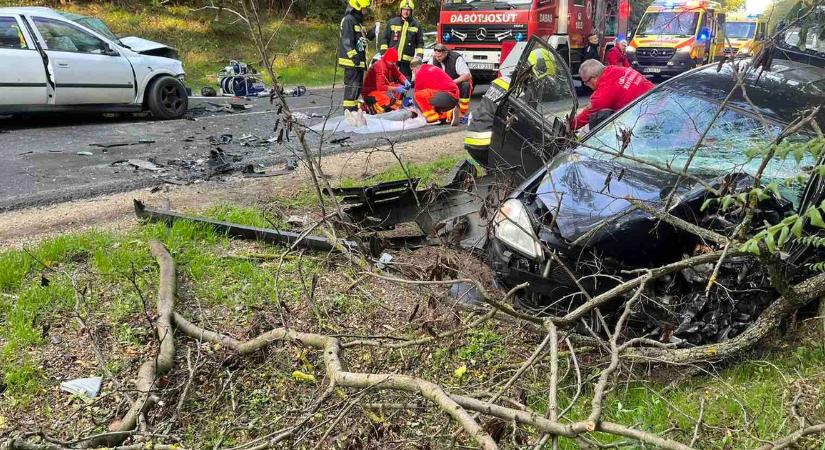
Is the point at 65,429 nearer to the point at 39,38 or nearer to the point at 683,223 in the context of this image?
the point at 683,223

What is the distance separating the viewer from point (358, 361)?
318 centimetres

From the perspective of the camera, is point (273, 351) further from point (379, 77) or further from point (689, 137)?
point (379, 77)

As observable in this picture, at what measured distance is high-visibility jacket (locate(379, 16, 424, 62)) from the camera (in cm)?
1059

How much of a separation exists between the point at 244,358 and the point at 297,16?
22.5 metres

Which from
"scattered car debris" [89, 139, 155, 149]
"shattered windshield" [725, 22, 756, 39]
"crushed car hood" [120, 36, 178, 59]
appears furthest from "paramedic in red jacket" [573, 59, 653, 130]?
"shattered windshield" [725, 22, 756, 39]

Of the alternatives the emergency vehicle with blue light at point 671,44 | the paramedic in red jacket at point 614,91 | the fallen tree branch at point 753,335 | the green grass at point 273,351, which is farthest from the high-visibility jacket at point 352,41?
the emergency vehicle with blue light at point 671,44

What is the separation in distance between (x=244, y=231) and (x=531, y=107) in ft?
7.40

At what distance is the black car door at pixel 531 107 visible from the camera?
437 cm

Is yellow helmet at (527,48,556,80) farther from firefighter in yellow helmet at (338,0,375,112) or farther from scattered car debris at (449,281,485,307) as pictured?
firefighter in yellow helmet at (338,0,375,112)

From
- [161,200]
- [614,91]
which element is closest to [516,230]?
[614,91]

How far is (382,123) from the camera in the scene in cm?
954

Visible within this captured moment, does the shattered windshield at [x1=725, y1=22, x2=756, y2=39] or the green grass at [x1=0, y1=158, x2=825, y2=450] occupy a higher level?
the shattered windshield at [x1=725, y1=22, x2=756, y2=39]

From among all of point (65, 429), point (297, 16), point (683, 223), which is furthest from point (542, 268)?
point (297, 16)

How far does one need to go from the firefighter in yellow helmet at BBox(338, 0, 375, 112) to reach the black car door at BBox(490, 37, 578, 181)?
5164mm
